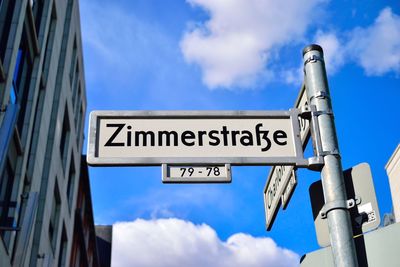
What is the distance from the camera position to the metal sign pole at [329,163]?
10.6 feet

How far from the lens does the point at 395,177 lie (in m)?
40.9

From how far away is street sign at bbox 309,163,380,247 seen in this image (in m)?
3.35

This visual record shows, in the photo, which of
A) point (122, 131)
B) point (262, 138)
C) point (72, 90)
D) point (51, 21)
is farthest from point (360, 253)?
point (72, 90)

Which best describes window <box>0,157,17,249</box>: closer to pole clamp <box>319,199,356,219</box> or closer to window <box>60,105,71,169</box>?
window <box>60,105,71,169</box>

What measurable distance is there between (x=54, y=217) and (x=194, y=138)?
23916 mm

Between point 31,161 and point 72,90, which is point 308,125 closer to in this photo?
point 31,161

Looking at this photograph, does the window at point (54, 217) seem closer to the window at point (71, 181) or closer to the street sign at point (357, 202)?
the window at point (71, 181)

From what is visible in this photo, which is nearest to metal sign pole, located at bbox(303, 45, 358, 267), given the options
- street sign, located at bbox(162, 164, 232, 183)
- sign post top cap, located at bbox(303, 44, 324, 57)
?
sign post top cap, located at bbox(303, 44, 324, 57)

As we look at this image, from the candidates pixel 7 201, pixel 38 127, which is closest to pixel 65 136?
pixel 38 127

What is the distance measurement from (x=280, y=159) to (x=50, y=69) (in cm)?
2142

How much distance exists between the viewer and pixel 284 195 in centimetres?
431

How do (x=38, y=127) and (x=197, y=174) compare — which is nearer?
(x=197, y=174)

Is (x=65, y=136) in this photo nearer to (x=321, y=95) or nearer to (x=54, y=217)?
(x=54, y=217)

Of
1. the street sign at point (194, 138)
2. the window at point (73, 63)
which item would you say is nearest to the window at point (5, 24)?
the window at point (73, 63)
